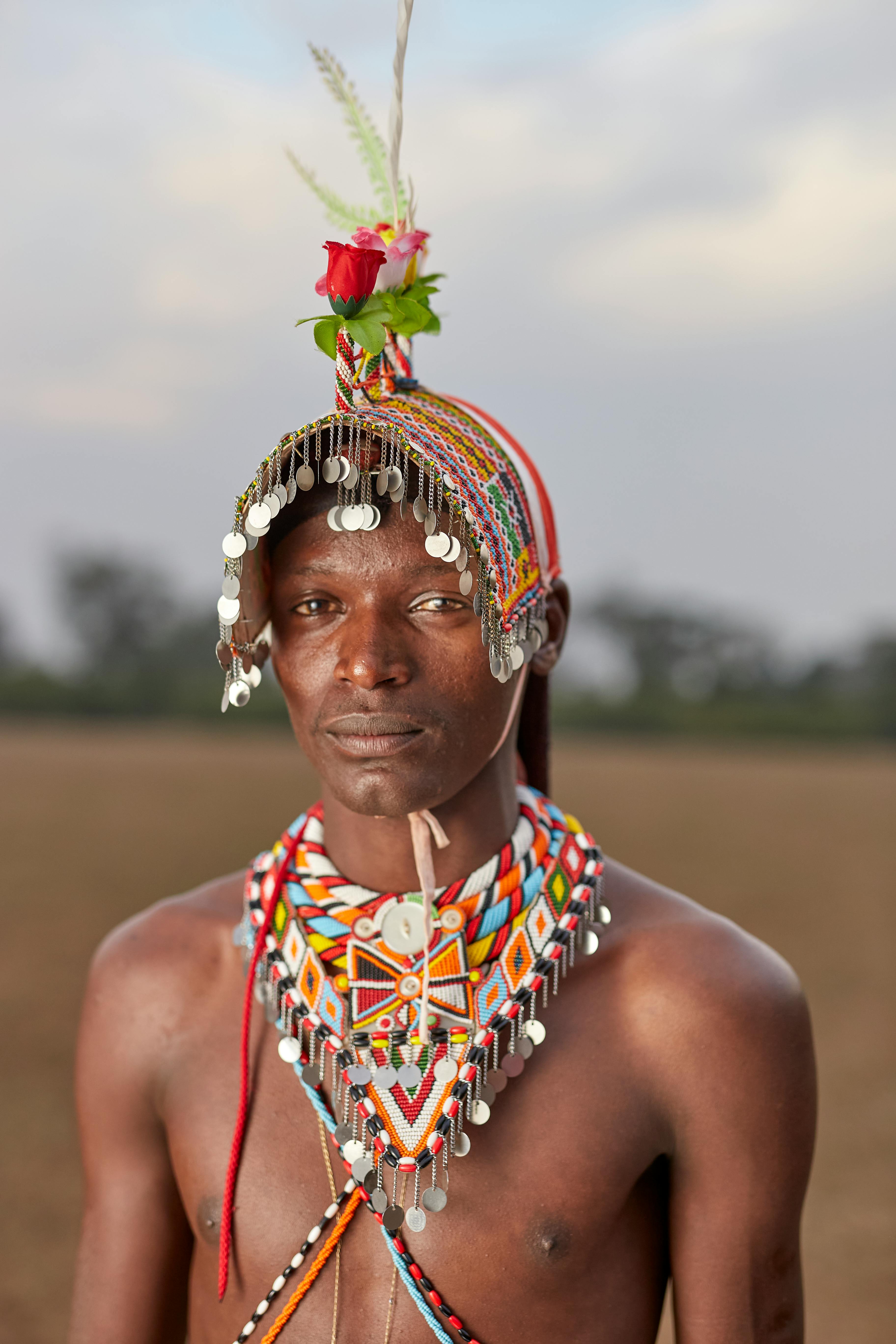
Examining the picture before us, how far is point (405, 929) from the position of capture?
7.06 ft

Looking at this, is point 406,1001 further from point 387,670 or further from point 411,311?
point 411,311

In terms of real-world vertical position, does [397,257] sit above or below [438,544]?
above

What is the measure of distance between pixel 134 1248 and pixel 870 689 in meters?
24.2

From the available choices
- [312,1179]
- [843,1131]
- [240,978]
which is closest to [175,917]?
[240,978]

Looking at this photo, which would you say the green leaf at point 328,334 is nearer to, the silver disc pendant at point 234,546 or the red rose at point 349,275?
the red rose at point 349,275

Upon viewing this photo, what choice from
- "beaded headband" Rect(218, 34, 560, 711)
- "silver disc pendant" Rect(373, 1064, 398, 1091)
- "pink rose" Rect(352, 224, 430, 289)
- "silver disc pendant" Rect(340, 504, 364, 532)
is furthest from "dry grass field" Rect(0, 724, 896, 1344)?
"pink rose" Rect(352, 224, 430, 289)

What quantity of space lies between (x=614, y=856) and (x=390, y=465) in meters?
11.3

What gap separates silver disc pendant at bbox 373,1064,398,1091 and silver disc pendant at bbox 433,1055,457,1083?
7 centimetres

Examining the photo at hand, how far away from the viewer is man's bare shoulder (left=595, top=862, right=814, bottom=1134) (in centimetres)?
206

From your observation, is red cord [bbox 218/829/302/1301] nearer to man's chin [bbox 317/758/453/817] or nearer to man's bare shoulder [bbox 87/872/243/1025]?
man's bare shoulder [bbox 87/872/243/1025]

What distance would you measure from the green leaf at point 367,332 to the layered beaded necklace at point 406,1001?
93cm

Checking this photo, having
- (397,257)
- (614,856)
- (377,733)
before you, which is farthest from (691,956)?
(614,856)

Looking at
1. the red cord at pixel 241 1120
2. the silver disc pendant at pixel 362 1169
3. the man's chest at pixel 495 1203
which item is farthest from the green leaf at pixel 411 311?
the silver disc pendant at pixel 362 1169

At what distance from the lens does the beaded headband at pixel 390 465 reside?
195 cm
